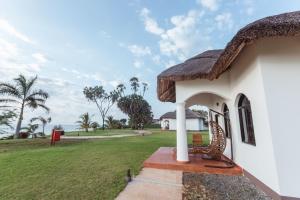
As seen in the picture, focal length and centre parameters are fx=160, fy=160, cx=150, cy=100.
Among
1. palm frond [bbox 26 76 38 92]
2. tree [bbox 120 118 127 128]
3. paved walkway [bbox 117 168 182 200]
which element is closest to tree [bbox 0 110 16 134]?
palm frond [bbox 26 76 38 92]

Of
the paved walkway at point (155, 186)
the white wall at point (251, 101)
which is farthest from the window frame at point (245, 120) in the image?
the paved walkway at point (155, 186)

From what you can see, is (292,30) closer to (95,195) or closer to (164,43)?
(95,195)

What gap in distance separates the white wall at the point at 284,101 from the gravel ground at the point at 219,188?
3.07 feet

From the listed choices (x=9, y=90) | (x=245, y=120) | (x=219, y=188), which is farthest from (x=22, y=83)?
(x=245, y=120)

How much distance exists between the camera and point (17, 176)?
18.4 feet

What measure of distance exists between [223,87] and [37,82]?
20268 mm

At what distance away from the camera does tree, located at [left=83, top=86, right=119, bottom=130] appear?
44062 mm

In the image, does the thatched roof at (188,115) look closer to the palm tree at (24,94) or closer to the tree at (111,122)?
the tree at (111,122)

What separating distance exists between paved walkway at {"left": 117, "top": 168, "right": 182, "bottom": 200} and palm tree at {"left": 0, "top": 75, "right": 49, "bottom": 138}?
56.3 feet

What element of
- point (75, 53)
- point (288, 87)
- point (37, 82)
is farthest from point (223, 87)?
point (37, 82)

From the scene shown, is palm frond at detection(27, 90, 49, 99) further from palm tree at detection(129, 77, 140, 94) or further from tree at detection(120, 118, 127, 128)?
palm tree at detection(129, 77, 140, 94)

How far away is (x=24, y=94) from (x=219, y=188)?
2067cm

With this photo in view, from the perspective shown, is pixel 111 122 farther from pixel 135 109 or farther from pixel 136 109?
pixel 136 109

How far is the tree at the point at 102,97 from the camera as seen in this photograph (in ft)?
145
